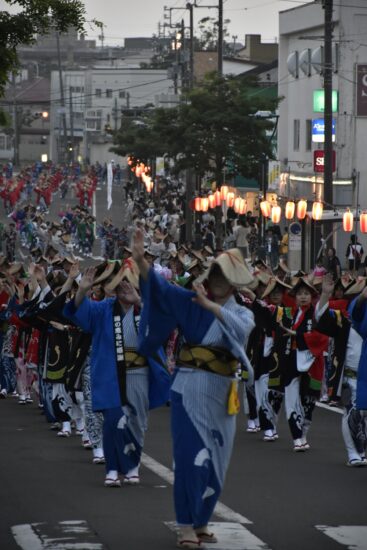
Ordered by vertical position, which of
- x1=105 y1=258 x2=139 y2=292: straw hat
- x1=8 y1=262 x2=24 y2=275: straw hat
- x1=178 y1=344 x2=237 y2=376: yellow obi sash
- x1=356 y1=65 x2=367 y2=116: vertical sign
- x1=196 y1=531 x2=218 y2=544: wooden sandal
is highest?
x1=356 y1=65 x2=367 y2=116: vertical sign

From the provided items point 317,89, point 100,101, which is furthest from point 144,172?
point 100,101

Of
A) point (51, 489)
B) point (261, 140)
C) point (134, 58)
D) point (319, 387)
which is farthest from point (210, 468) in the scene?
point (134, 58)

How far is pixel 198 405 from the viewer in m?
8.88

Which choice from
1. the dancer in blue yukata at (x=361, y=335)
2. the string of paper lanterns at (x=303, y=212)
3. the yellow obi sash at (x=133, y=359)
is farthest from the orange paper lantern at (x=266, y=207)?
the yellow obi sash at (x=133, y=359)

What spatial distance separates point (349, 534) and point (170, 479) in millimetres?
2652

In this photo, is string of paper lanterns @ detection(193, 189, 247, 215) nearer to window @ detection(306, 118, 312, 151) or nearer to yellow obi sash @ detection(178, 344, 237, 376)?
window @ detection(306, 118, 312, 151)

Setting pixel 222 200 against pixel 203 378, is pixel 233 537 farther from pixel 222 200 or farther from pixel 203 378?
pixel 222 200

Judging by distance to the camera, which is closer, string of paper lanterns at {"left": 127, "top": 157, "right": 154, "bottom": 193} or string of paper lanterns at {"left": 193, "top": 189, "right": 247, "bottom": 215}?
string of paper lanterns at {"left": 193, "top": 189, "right": 247, "bottom": 215}

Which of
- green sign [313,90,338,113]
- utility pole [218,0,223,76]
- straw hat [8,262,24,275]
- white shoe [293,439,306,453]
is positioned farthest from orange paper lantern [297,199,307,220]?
white shoe [293,439,306,453]

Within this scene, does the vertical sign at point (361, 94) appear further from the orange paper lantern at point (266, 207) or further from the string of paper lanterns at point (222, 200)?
the orange paper lantern at point (266, 207)

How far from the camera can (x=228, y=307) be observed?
895cm

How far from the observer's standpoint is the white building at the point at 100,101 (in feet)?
447

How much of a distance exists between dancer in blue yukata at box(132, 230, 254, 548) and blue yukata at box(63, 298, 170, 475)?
241 cm

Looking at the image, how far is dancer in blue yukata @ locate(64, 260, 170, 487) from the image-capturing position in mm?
11383
